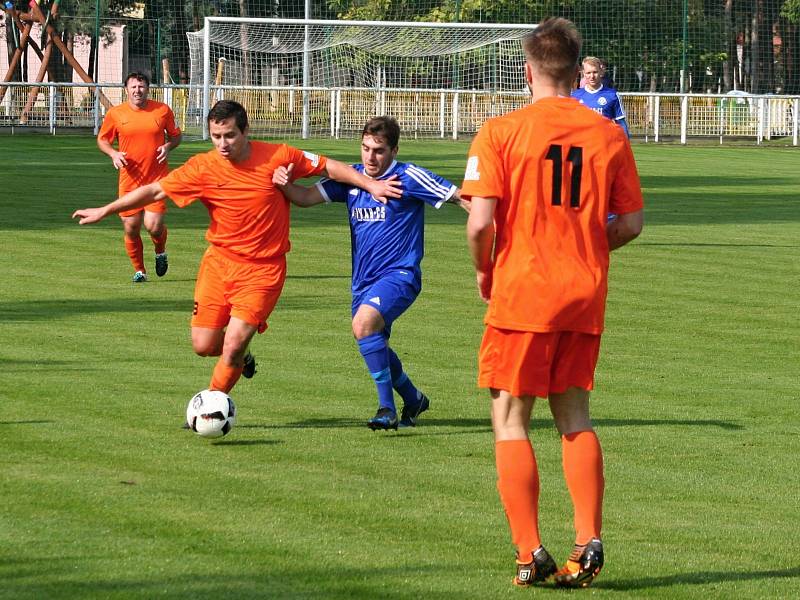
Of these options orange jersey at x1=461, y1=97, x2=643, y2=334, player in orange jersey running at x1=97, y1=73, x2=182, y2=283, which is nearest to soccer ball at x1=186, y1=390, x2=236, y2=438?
orange jersey at x1=461, y1=97, x2=643, y2=334

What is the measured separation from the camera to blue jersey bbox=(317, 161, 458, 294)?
900cm

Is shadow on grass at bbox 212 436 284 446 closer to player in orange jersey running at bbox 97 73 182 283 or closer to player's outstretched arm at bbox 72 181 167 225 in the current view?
player's outstretched arm at bbox 72 181 167 225

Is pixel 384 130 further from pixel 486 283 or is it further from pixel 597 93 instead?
pixel 597 93

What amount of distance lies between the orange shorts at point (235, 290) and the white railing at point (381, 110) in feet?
115

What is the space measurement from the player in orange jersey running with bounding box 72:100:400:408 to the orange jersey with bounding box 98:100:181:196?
312 inches

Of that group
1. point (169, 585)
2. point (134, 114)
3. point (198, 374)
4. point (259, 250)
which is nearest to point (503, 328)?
point (169, 585)

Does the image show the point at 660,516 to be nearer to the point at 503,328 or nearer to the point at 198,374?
the point at 503,328

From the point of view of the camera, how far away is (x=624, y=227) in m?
5.90

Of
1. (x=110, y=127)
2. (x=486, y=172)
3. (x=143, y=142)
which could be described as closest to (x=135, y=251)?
(x=143, y=142)

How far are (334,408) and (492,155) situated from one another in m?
4.22

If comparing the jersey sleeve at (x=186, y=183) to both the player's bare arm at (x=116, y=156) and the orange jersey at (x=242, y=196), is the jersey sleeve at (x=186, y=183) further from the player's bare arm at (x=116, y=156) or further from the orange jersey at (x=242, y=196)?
the player's bare arm at (x=116, y=156)

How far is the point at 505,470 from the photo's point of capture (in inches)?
225

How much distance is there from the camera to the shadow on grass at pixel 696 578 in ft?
19.0

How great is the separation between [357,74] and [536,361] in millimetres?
42417
